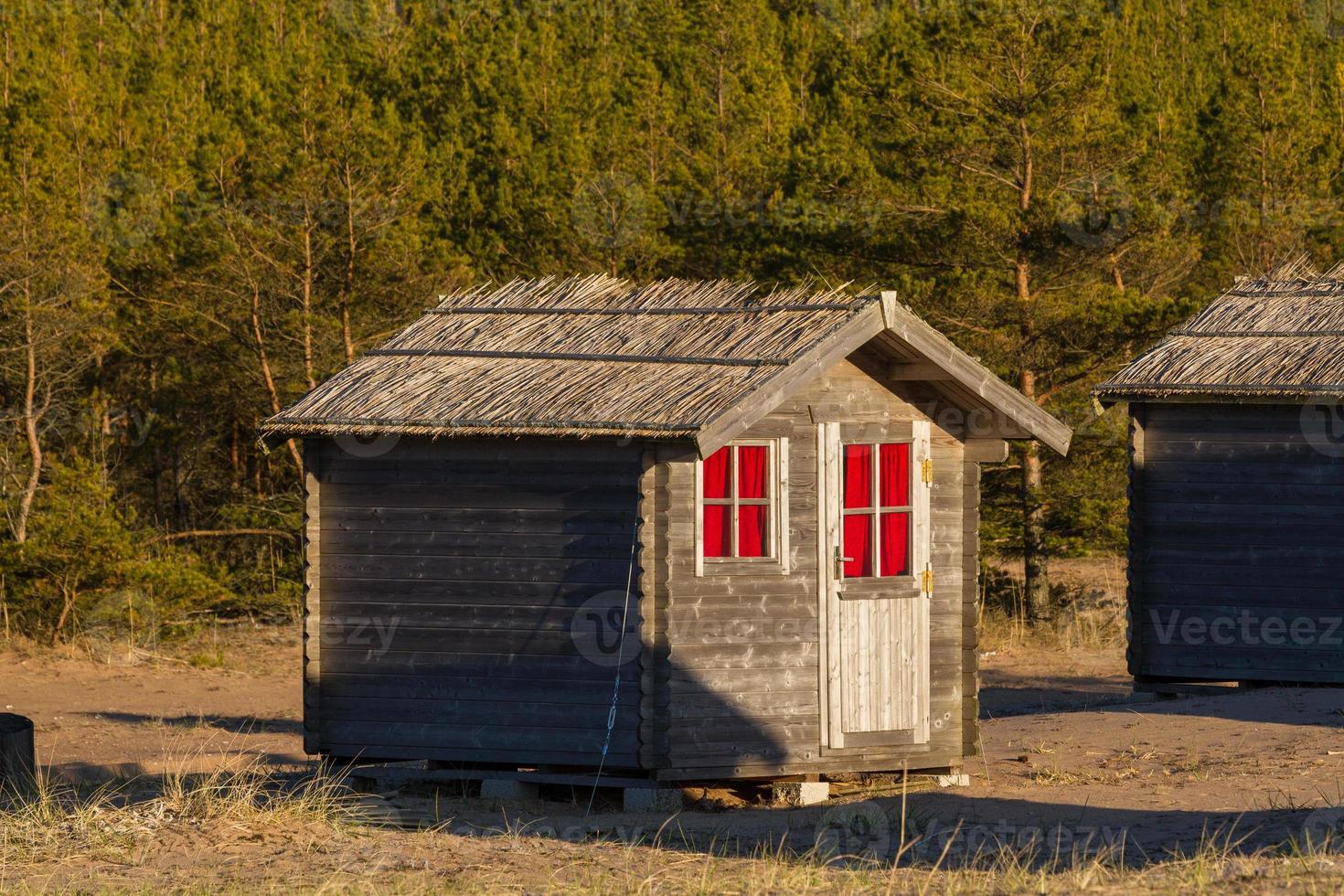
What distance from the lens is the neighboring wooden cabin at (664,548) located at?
10898mm

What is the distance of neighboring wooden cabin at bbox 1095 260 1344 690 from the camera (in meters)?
15.4

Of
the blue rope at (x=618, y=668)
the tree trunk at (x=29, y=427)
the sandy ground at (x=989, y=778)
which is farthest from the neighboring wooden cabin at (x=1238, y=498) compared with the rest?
the tree trunk at (x=29, y=427)

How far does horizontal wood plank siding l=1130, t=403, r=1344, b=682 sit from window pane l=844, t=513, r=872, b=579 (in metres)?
5.45

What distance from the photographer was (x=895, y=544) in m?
11.5

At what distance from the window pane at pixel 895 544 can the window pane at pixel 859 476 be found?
21cm

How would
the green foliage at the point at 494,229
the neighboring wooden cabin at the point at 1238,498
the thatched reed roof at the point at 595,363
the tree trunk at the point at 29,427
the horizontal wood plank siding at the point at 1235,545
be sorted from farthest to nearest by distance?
1. the tree trunk at the point at 29,427
2. the green foliage at the point at 494,229
3. the horizontal wood plank siding at the point at 1235,545
4. the neighboring wooden cabin at the point at 1238,498
5. the thatched reed roof at the point at 595,363

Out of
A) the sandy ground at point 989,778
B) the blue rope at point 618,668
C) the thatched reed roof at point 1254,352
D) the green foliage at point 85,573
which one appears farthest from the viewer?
the green foliage at point 85,573

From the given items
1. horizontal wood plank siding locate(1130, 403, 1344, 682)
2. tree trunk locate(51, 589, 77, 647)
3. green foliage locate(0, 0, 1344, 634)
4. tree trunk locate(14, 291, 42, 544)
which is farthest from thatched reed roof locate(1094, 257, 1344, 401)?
tree trunk locate(14, 291, 42, 544)

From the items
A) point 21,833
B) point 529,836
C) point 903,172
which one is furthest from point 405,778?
point 903,172

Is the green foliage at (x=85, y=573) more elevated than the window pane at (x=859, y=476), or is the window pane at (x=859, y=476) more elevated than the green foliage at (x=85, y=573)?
the window pane at (x=859, y=476)

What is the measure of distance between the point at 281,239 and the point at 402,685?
1352cm

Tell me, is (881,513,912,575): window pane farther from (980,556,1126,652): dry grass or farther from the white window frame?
(980,556,1126,652): dry grass

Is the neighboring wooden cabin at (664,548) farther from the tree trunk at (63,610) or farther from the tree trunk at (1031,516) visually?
the tree trunk at (1031,516)

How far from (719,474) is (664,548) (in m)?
0.63
